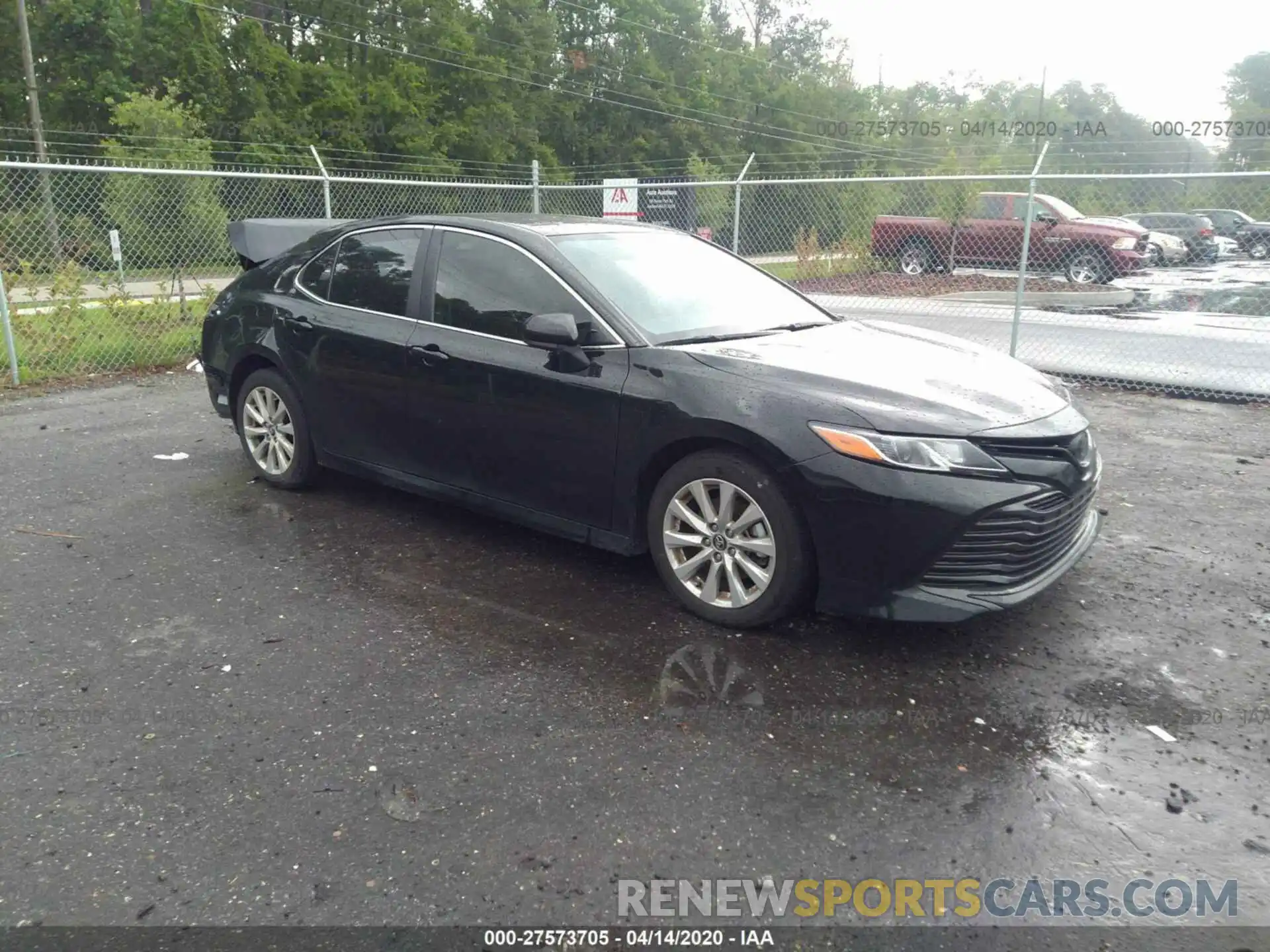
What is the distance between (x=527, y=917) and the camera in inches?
92.0

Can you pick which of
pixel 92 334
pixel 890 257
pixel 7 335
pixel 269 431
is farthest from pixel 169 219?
pixel 890 257

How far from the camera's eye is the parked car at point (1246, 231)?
1476 centimetres

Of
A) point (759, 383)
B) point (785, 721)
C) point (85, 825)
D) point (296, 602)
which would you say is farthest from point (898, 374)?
point (85, 825)

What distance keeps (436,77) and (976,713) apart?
43.0 meters

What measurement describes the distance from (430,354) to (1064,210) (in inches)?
616

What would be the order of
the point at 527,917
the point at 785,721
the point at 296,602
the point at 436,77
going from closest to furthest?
the point at 527,917 < the point at 785,721 < the point at 296,602 < the point at 436,77

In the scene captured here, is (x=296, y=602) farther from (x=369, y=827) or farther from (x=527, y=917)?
(x=527, y=917)

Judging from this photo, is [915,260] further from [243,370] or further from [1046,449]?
[1046,449]

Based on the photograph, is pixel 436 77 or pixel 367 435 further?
pixel 436 77

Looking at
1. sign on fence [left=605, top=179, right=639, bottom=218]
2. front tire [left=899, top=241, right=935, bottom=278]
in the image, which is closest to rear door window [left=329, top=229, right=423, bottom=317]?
sign on fence [left=605, top=179, right=639, bottom=218]

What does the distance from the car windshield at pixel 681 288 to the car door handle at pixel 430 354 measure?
76 centimetres

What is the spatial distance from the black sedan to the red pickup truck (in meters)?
12.2

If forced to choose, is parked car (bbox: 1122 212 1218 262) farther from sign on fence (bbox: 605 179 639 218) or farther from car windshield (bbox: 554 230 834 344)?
car windshield (bbox: 554 230 834 344)

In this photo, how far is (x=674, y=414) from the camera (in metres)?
3.85
